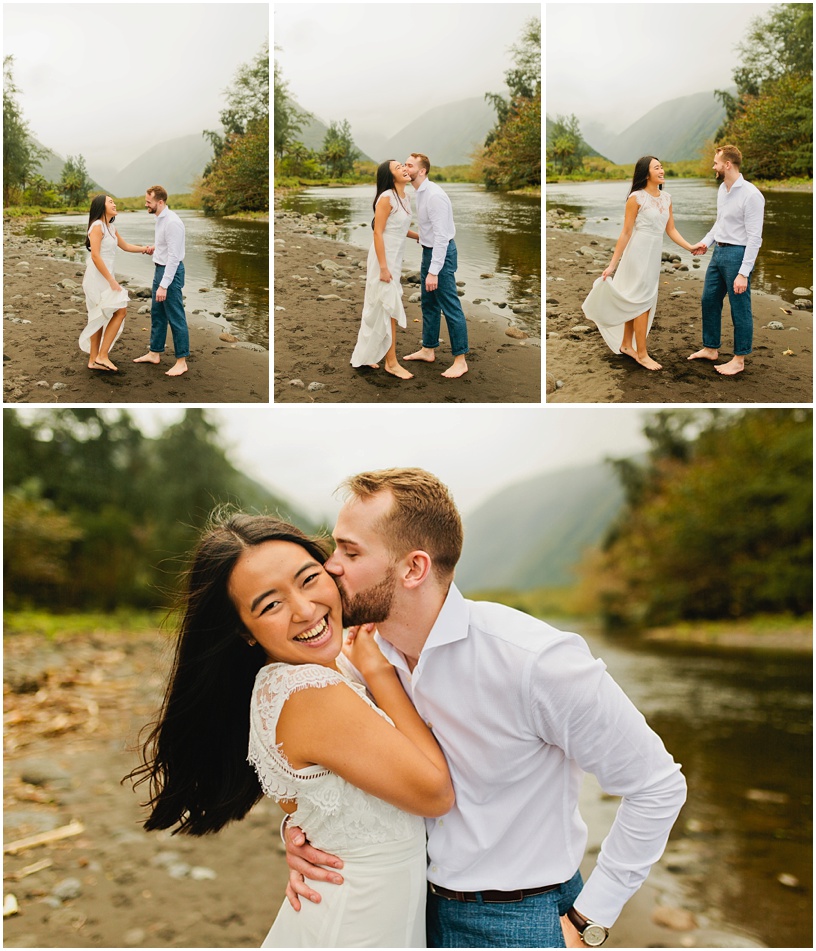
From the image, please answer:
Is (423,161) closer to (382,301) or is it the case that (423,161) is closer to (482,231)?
(482,231)

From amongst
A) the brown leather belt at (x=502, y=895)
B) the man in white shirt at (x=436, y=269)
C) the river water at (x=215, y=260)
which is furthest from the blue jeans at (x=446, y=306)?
Result: the brown leather belt at (x=502, y=895)

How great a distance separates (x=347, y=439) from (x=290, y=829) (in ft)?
30.3

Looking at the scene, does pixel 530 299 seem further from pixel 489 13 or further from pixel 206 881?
pixel 206 881

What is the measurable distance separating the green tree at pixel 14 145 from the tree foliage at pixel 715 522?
916cm

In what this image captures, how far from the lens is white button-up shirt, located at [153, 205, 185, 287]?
5031 mm

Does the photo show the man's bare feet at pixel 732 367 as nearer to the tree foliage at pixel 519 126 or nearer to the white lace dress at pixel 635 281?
the white lace dress at pixel 635 281

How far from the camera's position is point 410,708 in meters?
2.05

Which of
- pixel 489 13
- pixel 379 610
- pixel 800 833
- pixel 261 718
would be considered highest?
pixel 489 13

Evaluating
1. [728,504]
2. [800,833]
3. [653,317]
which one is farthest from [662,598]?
[653,317]

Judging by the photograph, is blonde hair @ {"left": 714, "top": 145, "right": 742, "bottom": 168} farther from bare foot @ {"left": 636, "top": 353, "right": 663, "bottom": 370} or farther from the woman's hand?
the woman's hand

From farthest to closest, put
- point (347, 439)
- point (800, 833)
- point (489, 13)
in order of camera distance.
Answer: point (347, 439) → point (800, 833) → point (489, 13)

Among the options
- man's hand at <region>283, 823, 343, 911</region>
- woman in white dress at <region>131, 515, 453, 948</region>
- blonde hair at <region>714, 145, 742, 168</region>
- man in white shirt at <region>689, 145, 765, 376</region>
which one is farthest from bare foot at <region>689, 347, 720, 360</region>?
man's hand at <region>283, 823, 343, 911</region>

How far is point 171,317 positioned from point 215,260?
0.41 m

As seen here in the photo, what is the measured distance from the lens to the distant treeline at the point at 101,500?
33.7 ft
